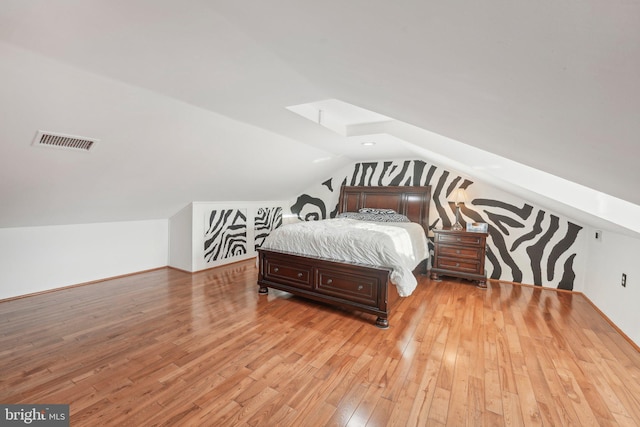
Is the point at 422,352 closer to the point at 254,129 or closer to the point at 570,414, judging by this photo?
the point at 570,414

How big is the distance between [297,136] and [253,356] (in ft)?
8.18

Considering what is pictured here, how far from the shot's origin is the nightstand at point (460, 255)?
396 centimetres

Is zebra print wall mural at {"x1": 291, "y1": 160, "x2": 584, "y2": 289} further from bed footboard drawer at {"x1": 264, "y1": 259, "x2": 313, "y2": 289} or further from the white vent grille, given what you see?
the white vent grille

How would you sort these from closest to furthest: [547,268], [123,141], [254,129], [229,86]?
1. [229,86]
2. [123,141]
3. [254,129]
4. [547,268]

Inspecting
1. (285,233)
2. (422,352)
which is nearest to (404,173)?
(285,233)

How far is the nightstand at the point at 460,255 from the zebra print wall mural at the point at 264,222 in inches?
127

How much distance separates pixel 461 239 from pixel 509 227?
2.59ft

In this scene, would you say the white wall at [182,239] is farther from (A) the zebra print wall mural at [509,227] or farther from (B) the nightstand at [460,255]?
(B) the nightstand at [460,255]

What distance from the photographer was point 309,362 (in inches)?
85.1

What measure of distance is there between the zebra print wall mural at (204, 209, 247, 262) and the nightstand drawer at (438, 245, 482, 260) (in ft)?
11.0

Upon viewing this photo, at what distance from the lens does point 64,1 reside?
121 centimetres

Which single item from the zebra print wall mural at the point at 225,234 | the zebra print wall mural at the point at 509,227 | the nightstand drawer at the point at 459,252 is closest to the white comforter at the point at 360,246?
the nightstand drawer at the point at 459,252

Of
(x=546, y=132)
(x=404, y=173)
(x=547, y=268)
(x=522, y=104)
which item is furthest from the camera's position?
(x=404, y=173)

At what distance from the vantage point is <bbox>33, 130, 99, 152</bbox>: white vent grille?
84.2 inches
